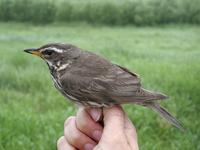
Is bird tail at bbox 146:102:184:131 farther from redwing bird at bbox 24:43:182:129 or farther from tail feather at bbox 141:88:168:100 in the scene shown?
tail feather at bbox 141:88:168:100

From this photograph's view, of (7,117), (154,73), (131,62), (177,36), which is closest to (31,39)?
(177,36)

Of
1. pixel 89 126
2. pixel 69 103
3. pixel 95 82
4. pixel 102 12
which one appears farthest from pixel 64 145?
pixel 102 12

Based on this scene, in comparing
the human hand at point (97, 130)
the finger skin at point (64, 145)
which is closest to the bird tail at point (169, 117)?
the human hand at point (97, 130)

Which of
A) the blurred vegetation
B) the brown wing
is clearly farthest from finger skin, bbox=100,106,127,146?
the blurred vegetation

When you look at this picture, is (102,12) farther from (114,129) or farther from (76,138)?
(114,129)

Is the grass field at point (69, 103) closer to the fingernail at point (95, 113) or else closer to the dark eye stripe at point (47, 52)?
the dark eye stripe at point (47, 52)
